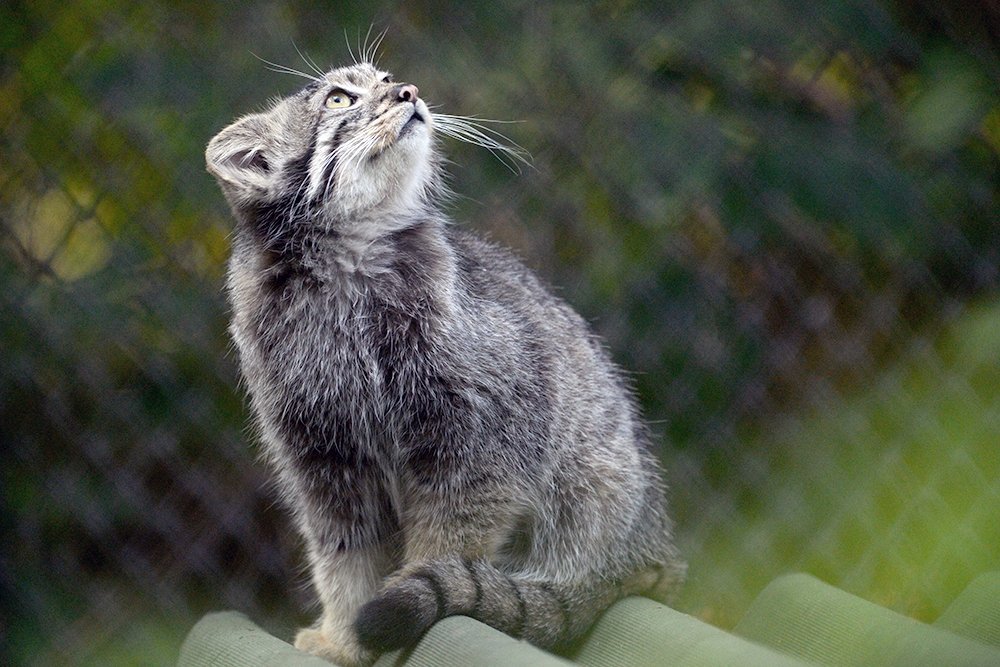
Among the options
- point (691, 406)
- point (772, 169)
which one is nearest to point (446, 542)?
point (691, 406)

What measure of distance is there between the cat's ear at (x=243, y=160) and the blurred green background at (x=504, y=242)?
59 cm

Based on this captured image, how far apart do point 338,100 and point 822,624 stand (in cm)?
99

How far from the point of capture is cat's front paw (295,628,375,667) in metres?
1.53

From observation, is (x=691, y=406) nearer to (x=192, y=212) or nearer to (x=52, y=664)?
(x=192, y=212)

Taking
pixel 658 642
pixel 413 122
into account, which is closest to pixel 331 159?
pixel 413 122

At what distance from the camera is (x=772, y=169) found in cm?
223

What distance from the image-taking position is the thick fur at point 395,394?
1.49 meters

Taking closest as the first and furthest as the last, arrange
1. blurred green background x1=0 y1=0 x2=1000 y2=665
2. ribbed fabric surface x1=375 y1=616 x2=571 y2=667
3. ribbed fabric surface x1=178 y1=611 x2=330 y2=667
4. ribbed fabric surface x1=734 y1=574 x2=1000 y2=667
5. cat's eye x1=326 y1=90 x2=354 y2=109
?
1. ribbed fabric surface x1=375 y1=616 x2=571 y2=667
2. ribbed fabric surface x1=734 y1=574 x2=1000 y2=667
3. ribbed fabric surface x1=178 y1=611 x2=330 y2=667
4. cat's eye x1=326 y1=90 x2=354 y2=109
5. blurred green background x1=0 y1=0 x2=1000 y2=665

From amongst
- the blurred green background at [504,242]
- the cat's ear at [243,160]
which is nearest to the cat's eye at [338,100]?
the cat's ear at [243,160]

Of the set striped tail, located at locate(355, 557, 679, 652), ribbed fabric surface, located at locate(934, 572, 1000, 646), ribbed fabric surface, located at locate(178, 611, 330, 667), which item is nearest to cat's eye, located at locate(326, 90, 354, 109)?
A: striped tail, located at locate(355, 557, 679, 652)

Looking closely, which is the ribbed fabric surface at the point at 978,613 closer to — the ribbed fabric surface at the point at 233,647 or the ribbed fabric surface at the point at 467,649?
the ribbed fabric surface at the point at 467,649

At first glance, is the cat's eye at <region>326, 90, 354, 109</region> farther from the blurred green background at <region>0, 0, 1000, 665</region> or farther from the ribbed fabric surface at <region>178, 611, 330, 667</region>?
the ribbed fabric surface at <region>178, 611, 330, 667</region>

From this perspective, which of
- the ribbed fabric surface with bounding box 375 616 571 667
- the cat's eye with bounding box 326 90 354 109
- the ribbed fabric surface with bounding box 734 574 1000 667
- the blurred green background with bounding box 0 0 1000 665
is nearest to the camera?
the ribbed fabric surface with bounding box 375 616 571 667

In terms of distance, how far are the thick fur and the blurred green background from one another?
0.55m
